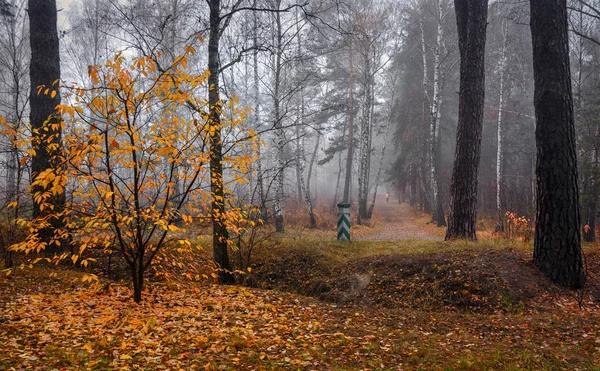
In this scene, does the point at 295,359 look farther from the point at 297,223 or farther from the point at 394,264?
the point at 297,223

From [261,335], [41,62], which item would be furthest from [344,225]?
[41,62]

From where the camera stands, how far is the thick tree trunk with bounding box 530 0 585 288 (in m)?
5.80

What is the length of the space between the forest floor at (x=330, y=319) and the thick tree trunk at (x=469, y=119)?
1.55 metres

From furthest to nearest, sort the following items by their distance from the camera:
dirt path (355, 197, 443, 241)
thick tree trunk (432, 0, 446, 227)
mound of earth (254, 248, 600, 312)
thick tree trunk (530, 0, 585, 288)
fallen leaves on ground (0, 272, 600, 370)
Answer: thick tree trunk (432, 0, 446, 227) < dirt path (355, 197, 443, 241) < thick tree trunk (530, 0, 585, 288) < mound of earth (254, 248, 600, 312) < fallen leaves on ground (0, 272, 600, 370)

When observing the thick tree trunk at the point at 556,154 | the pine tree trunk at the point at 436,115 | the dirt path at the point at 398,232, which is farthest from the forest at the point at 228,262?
the pine tree trunk at the point at 436,115

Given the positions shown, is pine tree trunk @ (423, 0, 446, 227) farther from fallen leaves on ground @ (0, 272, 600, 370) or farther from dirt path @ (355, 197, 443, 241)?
fallen leaves on ground @ (0, 272, 600, 370)

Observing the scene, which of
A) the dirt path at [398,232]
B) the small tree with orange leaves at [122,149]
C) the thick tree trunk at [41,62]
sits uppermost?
the thick tree trunk at [41,62]

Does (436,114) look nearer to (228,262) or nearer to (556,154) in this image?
(556,154)

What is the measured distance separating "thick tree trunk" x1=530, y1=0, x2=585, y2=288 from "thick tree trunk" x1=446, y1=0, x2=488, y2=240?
2.66 m

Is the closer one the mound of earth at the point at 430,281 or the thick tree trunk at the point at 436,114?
the mound of earth at the point at 430,281

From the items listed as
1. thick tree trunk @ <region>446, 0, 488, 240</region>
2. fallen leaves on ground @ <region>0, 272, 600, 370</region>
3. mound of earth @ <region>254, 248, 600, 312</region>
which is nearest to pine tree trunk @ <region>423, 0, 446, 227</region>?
thick tree trunk @ <region>446, 0, 488, 240</region>

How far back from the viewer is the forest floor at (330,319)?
3500mm

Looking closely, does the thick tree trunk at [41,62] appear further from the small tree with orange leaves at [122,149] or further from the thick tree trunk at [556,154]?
the thick tree trunk at [556,154]

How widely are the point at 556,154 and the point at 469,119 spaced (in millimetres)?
3147
